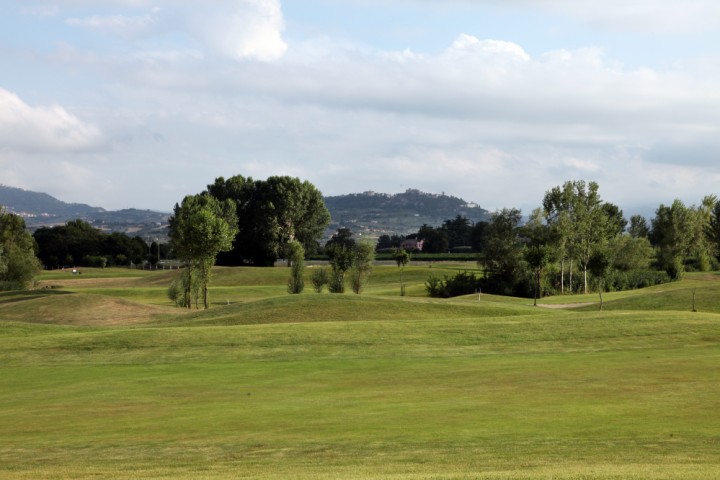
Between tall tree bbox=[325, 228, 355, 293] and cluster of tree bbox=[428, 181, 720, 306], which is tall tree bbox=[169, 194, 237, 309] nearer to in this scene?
tall tree bbox=[325, 228, 355, 293]

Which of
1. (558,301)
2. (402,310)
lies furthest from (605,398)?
(558,301)

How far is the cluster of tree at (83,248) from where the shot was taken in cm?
17125

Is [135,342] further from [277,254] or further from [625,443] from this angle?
[277,254]

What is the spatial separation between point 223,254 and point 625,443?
136 metres

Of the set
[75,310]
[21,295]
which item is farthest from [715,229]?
[21,295]

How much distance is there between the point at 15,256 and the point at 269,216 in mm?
60037

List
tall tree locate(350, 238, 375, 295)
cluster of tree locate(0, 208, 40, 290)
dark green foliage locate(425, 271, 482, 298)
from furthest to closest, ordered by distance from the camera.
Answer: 1. dark green foliage locate(425, 271, 482, 298)
2. cluster of tree locate(0, 208, 40, 290)
3. tall tree locate(350, 238, 375, 295)

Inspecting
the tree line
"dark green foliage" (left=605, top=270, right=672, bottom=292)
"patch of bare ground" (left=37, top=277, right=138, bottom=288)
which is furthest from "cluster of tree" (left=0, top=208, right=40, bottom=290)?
"dark green foliage" (left=605, top=270, right=672, bottom=292)

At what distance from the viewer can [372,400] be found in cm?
2277

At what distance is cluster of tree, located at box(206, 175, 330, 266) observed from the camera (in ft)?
474

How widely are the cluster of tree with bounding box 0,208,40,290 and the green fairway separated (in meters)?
42.4

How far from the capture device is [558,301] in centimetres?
7325

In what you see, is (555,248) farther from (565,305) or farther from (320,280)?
(320,280)

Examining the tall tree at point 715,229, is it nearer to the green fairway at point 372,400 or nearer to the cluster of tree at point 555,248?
the cluster of tree at point 555,248
